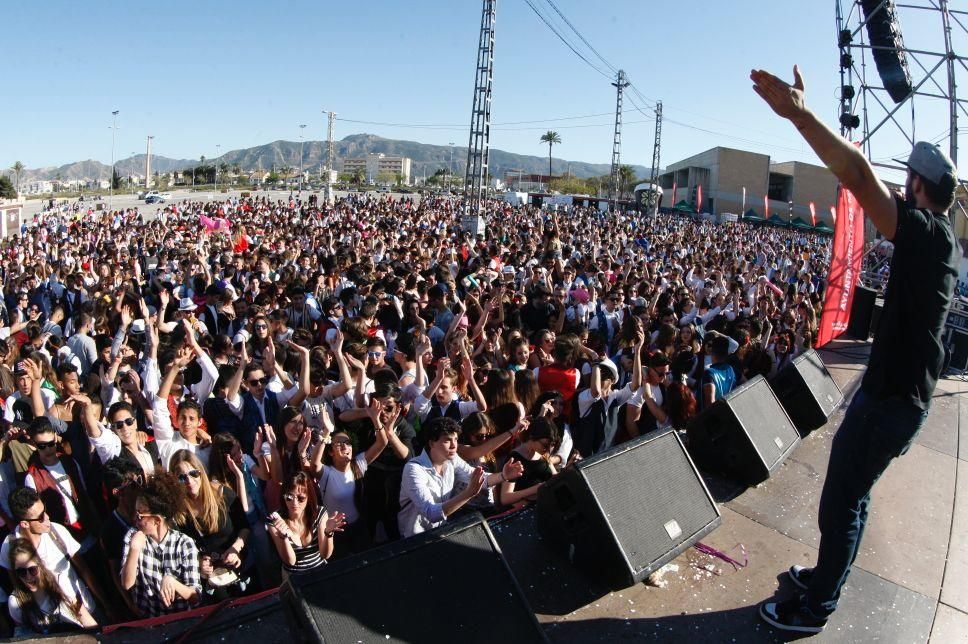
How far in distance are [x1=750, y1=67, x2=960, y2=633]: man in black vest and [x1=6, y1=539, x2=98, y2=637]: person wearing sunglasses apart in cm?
307

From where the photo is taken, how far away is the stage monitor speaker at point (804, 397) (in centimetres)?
475

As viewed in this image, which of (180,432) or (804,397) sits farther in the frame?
(804,397)

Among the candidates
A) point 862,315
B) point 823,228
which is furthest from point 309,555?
point 823,228

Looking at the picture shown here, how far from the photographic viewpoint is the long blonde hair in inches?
124

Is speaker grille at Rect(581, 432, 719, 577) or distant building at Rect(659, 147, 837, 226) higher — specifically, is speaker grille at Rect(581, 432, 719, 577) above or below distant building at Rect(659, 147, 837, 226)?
below

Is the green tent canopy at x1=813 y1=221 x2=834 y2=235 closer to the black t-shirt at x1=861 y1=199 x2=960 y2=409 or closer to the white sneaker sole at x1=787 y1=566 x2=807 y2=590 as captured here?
the white sneaker sole at x1=787 y1=566 x2=807 y2=590

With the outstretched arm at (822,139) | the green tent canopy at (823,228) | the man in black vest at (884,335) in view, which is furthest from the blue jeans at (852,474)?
the green tent canopy at (823,228)

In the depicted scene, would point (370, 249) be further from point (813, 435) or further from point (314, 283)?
point (813, 435)

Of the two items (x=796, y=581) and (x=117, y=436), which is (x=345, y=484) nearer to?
(x=117, y=436)

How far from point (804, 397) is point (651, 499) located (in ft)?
8.55

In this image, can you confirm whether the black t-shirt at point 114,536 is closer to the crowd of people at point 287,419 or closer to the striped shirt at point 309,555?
the crowd of people at point 287,419

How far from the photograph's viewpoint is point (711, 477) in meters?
3.89

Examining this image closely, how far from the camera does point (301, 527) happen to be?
3094mm

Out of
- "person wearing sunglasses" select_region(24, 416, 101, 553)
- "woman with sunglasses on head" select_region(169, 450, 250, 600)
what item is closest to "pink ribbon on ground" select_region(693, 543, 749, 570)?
"woman with sunglasses on head" select_region(169, 450, 250, 600)
